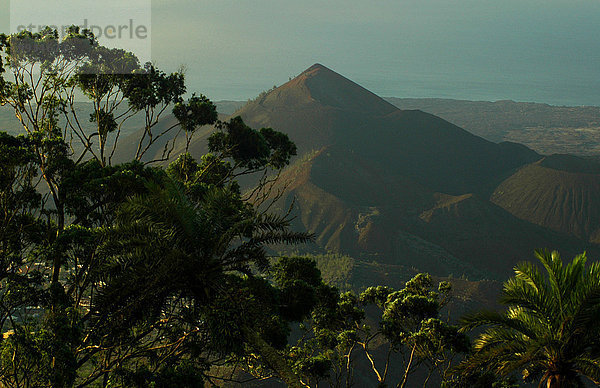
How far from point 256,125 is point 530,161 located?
101371 mm

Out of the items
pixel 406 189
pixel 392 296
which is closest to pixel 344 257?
pixel 406 189

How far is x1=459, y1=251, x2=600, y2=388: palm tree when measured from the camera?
1020cm

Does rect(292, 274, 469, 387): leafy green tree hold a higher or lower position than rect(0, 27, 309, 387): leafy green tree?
lower

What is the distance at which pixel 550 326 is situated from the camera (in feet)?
35.4

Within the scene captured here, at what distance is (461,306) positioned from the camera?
8506 cm

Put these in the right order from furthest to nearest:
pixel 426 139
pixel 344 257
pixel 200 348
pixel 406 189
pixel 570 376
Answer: pixel 426 139 < pixel 406 189 < pixel 344 257 < pixel 200 348 < pixel 570 376

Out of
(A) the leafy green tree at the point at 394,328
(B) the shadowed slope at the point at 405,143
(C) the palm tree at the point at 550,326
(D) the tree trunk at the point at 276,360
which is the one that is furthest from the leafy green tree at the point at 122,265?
(B) the shadowed slope at the point at 405,143

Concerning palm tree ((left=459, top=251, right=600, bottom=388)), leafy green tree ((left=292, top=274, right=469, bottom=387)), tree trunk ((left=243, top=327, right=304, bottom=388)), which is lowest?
leafy green tree ((left=292, top=274, right=469, bottom=387))

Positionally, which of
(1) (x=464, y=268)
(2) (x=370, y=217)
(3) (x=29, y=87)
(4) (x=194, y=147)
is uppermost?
(3) (x=29, y=87)

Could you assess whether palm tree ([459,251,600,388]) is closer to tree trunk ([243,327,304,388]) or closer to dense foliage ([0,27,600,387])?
dense foliage ([0,27,600,387])

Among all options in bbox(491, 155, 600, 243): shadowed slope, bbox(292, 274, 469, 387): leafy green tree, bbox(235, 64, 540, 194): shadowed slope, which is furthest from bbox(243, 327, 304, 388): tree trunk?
bbox(235, 64, 540, 194): shadowed slope

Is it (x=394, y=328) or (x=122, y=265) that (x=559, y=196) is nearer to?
(x=394, y=328)

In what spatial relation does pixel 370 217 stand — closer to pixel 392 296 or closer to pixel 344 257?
pixel 344 257

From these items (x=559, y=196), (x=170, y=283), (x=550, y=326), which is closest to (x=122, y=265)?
(x=170, y=283)
